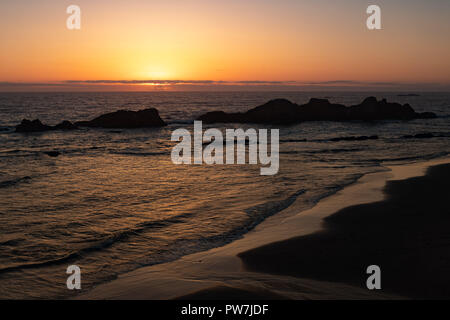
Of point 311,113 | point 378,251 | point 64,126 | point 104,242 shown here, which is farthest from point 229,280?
point 311,113

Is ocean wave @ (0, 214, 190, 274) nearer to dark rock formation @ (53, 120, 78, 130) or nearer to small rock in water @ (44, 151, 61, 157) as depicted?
small rock in water @ (44, 151, 61, 157)

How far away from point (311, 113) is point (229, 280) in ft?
183

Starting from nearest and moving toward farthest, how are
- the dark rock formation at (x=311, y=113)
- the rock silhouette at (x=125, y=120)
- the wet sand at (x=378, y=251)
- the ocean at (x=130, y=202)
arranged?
the wet sand at (x=378, y=251) → the ocean at (x=130, y=202) → the rock silhouette at (x=125, y=120) → the dark rock formation at (x=311, y=113)

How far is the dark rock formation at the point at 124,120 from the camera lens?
48.2 metres

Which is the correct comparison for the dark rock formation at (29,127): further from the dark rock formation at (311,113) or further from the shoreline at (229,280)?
the shoreline at (229,280)

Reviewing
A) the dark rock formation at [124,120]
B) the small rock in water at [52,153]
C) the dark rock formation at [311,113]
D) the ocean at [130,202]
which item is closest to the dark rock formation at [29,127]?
the dark rock formation at [124,120]

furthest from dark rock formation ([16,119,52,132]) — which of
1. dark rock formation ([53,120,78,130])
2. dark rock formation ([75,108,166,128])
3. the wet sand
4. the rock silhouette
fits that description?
the wet sand

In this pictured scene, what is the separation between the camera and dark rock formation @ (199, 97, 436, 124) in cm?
5769

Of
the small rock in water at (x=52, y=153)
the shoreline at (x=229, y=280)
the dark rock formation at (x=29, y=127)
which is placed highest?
the dark rock formation at (x=29, y=127)

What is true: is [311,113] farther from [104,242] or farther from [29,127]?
[104,242]

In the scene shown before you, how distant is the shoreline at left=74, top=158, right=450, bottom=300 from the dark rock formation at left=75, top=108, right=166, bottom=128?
40.5 m

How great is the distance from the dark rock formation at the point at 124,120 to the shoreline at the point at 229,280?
40.5 m

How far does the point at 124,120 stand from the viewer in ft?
162
